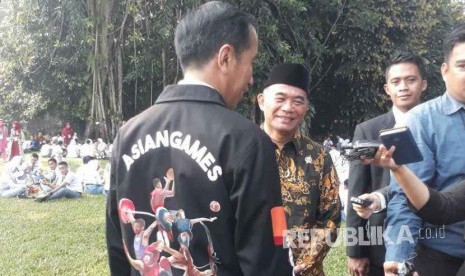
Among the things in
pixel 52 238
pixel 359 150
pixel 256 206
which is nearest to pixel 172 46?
pixel 52 238

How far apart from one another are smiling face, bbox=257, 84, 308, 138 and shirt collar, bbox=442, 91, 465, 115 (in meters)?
0.66

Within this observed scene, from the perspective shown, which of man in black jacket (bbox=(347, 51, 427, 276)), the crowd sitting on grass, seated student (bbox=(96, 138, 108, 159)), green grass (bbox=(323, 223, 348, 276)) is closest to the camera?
man in black jacket (bbox=(347, 51, 427, 276))

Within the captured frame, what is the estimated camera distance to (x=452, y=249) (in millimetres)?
1756

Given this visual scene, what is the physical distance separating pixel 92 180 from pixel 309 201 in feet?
28.3

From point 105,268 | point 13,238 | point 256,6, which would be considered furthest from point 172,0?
point 105,268

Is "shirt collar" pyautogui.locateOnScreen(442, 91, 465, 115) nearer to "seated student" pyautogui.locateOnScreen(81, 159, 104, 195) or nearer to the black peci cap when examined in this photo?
the black peci cap

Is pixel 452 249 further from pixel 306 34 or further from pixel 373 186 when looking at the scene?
pixel 306 34

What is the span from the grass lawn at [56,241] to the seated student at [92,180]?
4.38 ft

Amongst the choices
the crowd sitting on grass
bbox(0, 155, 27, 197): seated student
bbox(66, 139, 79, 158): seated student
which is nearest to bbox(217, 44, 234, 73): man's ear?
the crowd sitting on grass

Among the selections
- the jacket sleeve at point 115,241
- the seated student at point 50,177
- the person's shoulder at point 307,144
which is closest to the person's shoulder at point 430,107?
the person's shoulder at point 307,144

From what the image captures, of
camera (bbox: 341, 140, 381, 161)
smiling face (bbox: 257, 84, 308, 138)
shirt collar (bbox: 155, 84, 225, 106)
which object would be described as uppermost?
smiling face (bbox: 257, 84, 308, 138)

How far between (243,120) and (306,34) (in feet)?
38.3

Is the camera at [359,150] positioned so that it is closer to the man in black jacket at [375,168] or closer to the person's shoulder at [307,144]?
the person's shoulder at [307,144]

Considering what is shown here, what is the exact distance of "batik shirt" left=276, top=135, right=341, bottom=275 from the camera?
2109 mm
